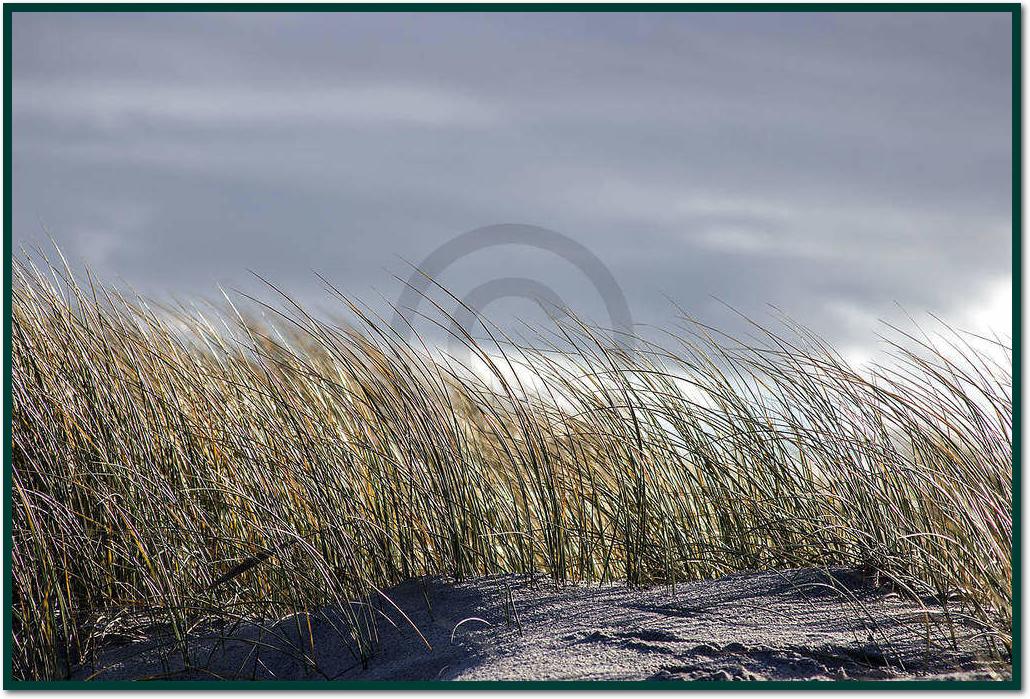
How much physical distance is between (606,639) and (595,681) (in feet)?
0.63

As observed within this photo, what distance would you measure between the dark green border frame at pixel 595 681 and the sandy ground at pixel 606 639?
0.13ft

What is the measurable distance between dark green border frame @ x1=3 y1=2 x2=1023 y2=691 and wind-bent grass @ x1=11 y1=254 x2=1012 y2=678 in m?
0.07

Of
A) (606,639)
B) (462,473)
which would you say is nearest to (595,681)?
(606,639)

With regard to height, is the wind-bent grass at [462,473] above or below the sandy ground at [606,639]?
above

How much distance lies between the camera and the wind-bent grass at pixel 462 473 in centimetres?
238

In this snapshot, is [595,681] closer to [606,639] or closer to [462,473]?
[606,639]

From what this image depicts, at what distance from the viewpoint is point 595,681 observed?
1857 millimetres

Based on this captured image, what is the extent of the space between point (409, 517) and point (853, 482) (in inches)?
46.6

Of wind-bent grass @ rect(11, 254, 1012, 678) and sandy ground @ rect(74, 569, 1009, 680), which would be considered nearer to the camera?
sandy ground @ rect(74, 569, 1009, 680)

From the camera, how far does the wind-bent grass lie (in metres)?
2.38

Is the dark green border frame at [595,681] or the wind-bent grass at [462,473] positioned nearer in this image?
the dark green border frame at [595,681]

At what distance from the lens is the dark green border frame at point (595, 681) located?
188 cm

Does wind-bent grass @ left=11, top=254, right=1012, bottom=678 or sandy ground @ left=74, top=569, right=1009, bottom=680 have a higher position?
wind-bent grass @ left=11, top=254, right=1012, bottom=678

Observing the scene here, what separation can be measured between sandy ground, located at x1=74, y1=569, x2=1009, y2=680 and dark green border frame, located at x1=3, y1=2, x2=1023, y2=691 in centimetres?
4
